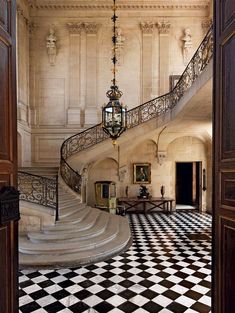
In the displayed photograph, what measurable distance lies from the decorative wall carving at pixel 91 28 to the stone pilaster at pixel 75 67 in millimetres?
232

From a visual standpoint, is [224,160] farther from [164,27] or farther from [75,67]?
[164,27]

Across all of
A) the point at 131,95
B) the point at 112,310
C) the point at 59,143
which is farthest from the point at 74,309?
the point at 131,95

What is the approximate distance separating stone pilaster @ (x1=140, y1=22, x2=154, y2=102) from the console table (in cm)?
449

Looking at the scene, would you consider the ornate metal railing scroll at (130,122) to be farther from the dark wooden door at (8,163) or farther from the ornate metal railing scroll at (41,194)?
the dark wooden door at (8,163)

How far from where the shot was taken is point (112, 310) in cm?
329

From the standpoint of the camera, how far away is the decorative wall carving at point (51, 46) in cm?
1093

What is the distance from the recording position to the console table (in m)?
10.3

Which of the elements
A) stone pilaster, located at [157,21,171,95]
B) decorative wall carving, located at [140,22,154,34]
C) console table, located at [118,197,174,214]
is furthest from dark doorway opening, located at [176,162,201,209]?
decorative wall carving, located at [140,22,154,34]

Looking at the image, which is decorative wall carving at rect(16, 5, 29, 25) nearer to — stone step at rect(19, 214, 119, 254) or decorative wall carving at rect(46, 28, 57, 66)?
decorative wall carving at rect(46, 28, 57, 66)

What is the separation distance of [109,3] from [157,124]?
629cm

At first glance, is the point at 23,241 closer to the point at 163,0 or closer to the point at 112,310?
the point at 112,310

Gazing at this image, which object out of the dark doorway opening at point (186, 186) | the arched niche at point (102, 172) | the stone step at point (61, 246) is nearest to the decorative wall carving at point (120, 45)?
the arched niche at point (102, 172)

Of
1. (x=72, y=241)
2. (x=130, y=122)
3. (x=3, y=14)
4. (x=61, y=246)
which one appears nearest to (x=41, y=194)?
(x=72, y=241)

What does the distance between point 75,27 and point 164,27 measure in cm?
401
